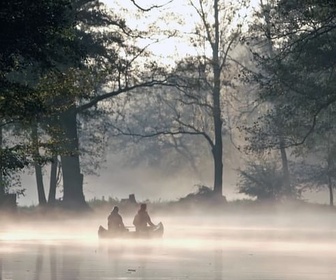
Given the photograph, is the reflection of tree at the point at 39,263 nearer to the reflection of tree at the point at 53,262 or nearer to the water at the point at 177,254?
the water at the point at 177,254

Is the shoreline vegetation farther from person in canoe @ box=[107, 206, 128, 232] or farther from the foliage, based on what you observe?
person in canoe @ box=[107, 206, 128, 232]

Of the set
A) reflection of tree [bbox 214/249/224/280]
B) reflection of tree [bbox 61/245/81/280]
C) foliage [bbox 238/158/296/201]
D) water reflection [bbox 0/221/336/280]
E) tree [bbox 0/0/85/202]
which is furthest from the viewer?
foliage [bbox 238/158/296/201]

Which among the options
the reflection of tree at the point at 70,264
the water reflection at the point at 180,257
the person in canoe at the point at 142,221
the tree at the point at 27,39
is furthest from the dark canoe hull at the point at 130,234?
the tree at the point at 27,39

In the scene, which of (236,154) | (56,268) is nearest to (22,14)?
(56,268)

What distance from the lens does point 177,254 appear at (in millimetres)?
39719

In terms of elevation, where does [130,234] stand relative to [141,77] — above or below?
below

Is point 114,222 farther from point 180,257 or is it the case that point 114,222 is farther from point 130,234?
point 180,257

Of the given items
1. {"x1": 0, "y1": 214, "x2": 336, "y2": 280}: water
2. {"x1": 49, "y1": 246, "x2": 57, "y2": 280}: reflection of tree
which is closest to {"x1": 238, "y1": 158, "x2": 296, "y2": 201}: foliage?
{"x1": 0, "y1": 214, "x2": 336, "y2": 280}: water

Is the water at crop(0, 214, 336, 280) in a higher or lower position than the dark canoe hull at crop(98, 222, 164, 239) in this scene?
lower

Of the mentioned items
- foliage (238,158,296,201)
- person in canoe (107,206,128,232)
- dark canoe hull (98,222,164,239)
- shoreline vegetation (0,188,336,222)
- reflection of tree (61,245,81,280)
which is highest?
foliage (238,158,296,201)

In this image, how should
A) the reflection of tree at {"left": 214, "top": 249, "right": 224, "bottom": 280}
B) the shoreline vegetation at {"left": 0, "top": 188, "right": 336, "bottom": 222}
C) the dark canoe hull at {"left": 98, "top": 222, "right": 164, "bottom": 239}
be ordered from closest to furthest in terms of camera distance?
the reflection of tree at {"left": 214, "top": 249, "right": 224, "bottom": 280}, the dark canoe hull at {"left": 98, "top": 222, "right": 164, "bottom": 239}, the shoreline vegetation at {"left": 0, "top": 188, "right": 336, "bottom": 222}

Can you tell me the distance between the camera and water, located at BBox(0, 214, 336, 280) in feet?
105

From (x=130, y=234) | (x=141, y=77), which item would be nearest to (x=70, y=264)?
(x=130, y=234)

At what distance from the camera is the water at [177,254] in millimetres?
31953
